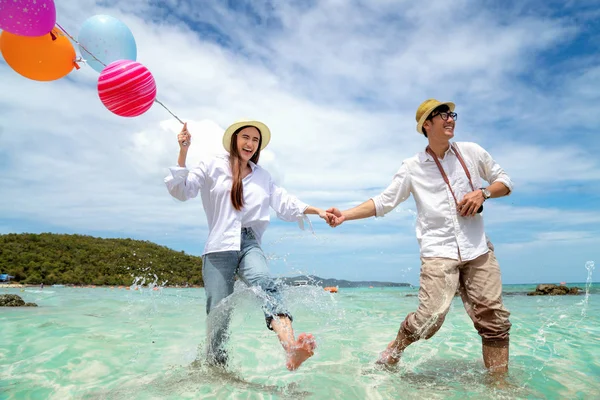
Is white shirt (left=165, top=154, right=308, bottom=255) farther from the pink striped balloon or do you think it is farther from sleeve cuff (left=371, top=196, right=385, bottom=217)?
the pink striped balloon

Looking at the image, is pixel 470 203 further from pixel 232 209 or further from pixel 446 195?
pixel 232 209

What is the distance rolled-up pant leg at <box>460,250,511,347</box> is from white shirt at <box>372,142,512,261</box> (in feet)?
0.41

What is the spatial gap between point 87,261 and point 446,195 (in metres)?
57.9

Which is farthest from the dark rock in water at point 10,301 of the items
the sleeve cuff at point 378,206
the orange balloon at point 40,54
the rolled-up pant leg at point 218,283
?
the sleeve cuff at point 378,206

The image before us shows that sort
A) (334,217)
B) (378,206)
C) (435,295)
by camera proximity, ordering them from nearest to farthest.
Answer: (435,295)
(378,206)
(334,217)

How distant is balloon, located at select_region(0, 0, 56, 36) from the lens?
12.3 ft

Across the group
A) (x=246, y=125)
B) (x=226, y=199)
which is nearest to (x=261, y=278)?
(x=226, y=199)

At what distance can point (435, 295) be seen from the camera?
3.66 metres

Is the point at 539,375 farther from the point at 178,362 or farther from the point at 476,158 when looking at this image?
the point at 178,362

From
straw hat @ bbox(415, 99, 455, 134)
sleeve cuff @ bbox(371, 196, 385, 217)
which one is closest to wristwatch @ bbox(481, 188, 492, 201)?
straw hat @ bbox(415, 99, 455, 134)

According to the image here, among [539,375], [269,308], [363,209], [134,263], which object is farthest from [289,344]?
[134,263]

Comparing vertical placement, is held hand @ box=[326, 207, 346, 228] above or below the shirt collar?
below

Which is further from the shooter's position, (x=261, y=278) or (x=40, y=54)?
(x=40, y=54)

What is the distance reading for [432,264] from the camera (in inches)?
147
